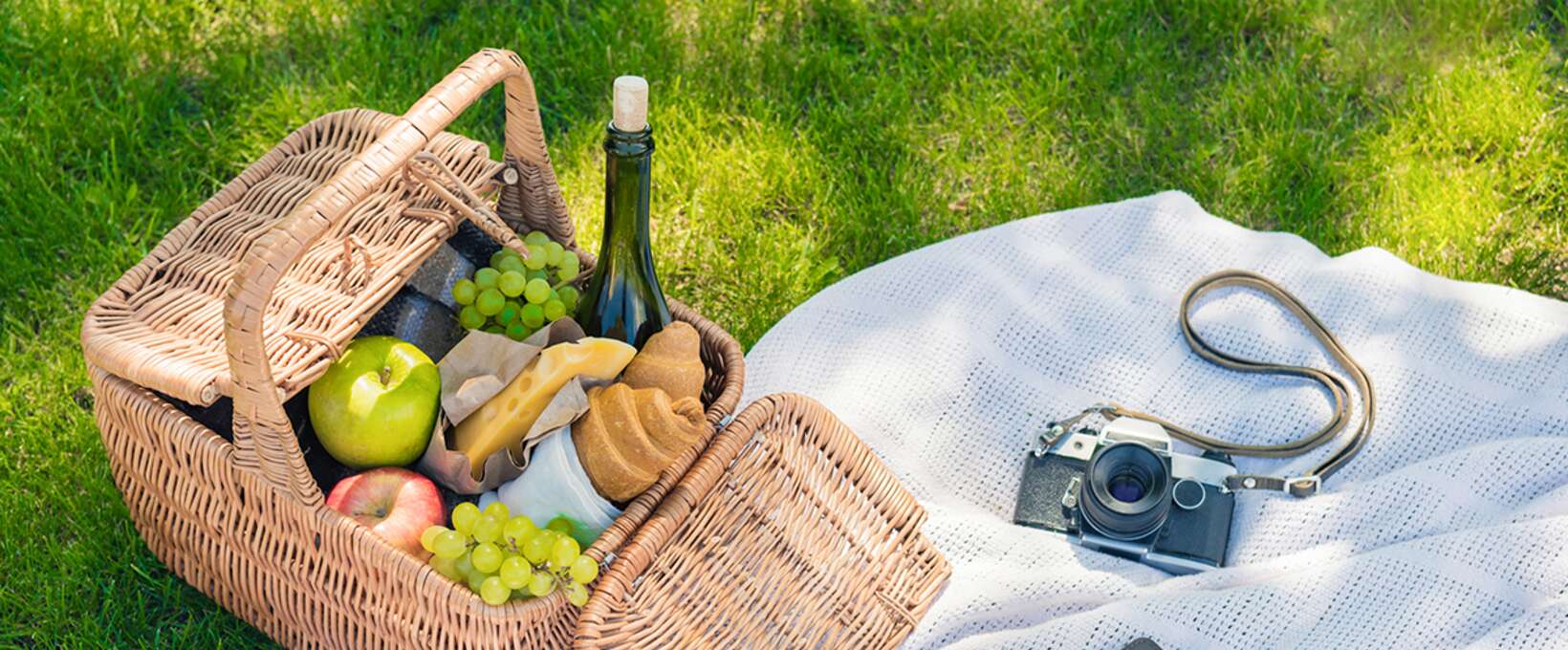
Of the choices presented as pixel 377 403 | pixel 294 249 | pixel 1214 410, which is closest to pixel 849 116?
pixel 1214 410

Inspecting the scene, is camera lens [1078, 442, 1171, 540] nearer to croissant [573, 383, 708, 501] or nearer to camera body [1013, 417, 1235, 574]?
camera body [1013, 417, 1235, 574]

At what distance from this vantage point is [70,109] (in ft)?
7.88

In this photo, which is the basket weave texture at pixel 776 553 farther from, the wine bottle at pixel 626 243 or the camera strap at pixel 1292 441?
the camera strap at pixel 1292 441

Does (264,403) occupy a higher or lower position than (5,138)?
higher

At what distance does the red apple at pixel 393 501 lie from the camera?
1.49 metres

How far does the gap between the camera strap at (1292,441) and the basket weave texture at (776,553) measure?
30 cm

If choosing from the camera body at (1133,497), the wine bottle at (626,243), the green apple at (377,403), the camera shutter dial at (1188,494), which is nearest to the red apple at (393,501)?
the green apple at (377,403)

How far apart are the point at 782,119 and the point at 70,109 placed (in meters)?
1.18

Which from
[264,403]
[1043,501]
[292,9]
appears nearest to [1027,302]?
[1043,501]

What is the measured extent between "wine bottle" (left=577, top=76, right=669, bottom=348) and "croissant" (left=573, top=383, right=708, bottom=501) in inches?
7.3

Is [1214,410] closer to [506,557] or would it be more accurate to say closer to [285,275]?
[506,557]

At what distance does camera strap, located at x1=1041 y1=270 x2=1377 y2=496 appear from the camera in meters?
1.88

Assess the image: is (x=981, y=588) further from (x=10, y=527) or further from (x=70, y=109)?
(x=70, y=109)

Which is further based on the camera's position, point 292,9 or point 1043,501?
point 292,9
